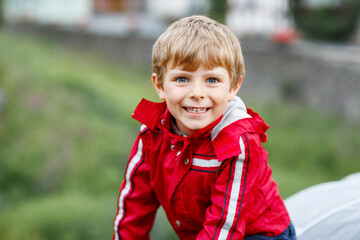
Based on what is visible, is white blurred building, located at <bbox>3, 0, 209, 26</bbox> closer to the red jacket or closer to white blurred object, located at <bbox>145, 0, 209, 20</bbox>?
white blurred object, located at <bbox>145, 0, 209, 20</bbox>

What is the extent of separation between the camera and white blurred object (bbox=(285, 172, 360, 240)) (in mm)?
1886

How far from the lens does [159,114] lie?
1759 mm

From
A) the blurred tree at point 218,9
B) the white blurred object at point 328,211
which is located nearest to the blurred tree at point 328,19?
the blurred tree at point 218,9

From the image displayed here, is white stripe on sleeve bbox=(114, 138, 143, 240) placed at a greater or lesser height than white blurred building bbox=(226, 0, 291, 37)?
greater

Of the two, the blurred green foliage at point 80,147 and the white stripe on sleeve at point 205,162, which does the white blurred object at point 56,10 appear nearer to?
the blurred green foliage at point 80,147

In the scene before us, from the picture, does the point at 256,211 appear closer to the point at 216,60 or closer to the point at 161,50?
the point at 216,60

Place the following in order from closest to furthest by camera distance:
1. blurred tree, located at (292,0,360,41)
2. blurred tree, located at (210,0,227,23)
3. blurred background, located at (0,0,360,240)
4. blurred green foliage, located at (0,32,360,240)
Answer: blurred green foliage, located at (0,32,360,240), blurred background, located at (0,0,360,240), blurred tree, located at (292,0,360,41), blurred tree, located at (210,0,227,23)

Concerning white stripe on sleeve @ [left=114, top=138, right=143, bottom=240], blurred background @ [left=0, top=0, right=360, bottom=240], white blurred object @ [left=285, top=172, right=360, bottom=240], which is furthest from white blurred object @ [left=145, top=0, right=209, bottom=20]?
white stripe on sleeve @ [left=114, top=138, right=143, bottom=240]

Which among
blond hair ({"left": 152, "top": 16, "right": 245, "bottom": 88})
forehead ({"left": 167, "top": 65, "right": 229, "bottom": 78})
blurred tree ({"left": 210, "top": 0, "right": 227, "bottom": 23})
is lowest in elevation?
blurred tree ({"left": 210, "top": 0, "right": 227, "bottom": 23})

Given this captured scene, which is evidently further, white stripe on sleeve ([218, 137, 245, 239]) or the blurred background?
the blurred background

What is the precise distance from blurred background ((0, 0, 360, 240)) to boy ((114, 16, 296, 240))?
250 cm

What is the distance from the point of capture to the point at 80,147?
21.1ft

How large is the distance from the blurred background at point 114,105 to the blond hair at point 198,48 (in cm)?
275

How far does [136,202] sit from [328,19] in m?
11.0
